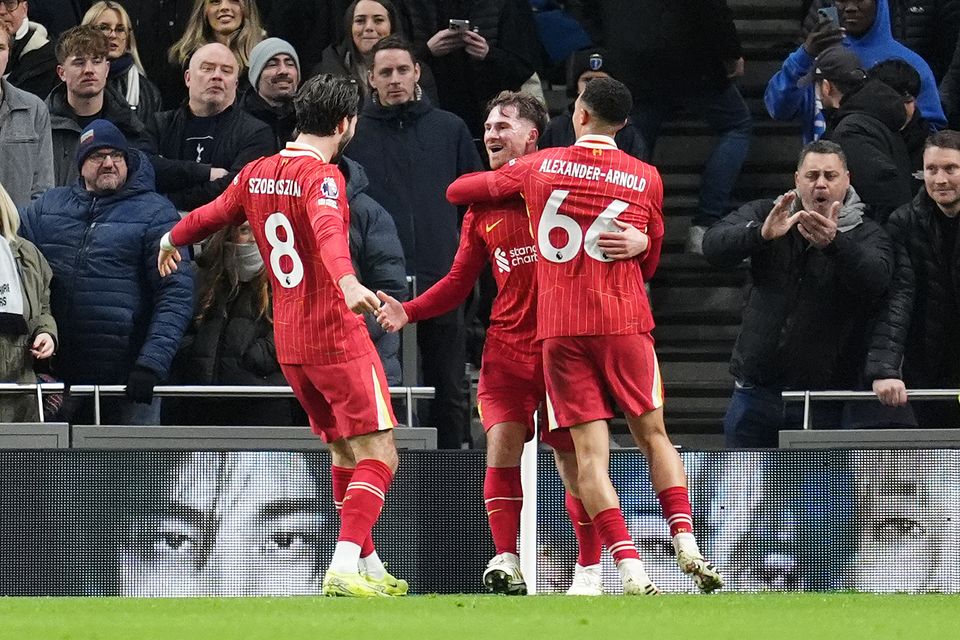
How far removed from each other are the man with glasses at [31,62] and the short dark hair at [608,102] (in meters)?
5.41

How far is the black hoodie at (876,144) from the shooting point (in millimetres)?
11555

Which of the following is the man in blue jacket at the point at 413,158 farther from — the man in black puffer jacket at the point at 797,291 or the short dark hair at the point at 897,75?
the short dark hair at the point at 897,75

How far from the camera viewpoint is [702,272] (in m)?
13.3

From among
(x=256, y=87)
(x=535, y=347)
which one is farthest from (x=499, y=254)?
(x=256, y=87)

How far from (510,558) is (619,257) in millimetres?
1504

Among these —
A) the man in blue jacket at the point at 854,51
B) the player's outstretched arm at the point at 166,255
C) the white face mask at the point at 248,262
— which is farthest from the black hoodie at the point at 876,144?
the player's outstretched arm at the point at 166,255

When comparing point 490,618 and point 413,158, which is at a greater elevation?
point 413,158

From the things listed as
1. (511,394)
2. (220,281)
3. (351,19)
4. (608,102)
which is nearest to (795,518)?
(511,394)

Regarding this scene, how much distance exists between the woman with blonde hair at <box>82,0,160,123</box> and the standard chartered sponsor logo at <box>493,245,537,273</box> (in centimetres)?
411

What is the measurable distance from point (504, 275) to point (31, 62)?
5118 millimetres

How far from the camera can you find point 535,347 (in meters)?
8.69

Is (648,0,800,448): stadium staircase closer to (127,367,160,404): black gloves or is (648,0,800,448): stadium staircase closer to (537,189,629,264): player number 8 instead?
(127,367,160,404): black gloves

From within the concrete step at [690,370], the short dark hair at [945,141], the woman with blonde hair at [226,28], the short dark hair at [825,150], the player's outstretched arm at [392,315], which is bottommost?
the concrete step at [690,370]

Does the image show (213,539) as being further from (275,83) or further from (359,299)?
(275,83)
